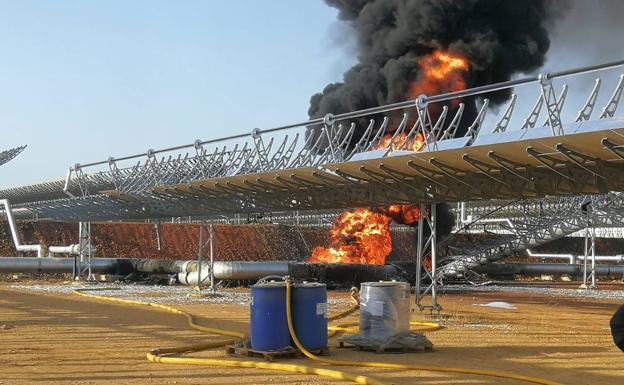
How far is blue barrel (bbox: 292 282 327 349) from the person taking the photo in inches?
484

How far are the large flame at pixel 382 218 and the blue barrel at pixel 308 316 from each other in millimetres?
23252

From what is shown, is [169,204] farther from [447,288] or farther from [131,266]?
[447,288]

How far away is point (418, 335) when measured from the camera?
43.7 feet

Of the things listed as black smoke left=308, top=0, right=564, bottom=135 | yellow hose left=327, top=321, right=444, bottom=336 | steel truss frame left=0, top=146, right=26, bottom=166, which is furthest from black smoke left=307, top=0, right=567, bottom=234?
steel truss frame left=0, top=146, right=26, bottom=166

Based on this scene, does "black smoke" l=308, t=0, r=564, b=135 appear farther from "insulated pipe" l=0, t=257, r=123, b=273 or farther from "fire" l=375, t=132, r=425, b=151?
"insulated pipe" l=0, t=257, r=123, b=273

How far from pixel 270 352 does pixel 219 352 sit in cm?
130

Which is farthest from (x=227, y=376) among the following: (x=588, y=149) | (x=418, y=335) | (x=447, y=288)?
(x=447, y=288)

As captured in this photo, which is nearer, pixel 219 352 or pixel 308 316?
pixel 308 316

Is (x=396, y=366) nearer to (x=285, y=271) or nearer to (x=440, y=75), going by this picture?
(x=285, y=271)

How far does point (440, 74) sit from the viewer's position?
35.2 m

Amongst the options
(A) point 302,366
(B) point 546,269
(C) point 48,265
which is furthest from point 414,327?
(B) point 546,269

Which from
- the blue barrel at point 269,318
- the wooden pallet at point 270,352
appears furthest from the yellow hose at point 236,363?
the blue barrel at point 269,318

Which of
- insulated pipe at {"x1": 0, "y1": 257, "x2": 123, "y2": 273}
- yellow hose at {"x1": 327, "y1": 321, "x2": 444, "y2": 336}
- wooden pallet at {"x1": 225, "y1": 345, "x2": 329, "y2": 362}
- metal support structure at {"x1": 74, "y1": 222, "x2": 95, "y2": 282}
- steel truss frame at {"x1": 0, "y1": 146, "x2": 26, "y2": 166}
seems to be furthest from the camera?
steel truss frame at {"x1": 0, "y1": 146, "x2": 26, "y2": 166}

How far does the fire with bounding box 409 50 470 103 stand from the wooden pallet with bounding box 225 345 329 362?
955 inches
